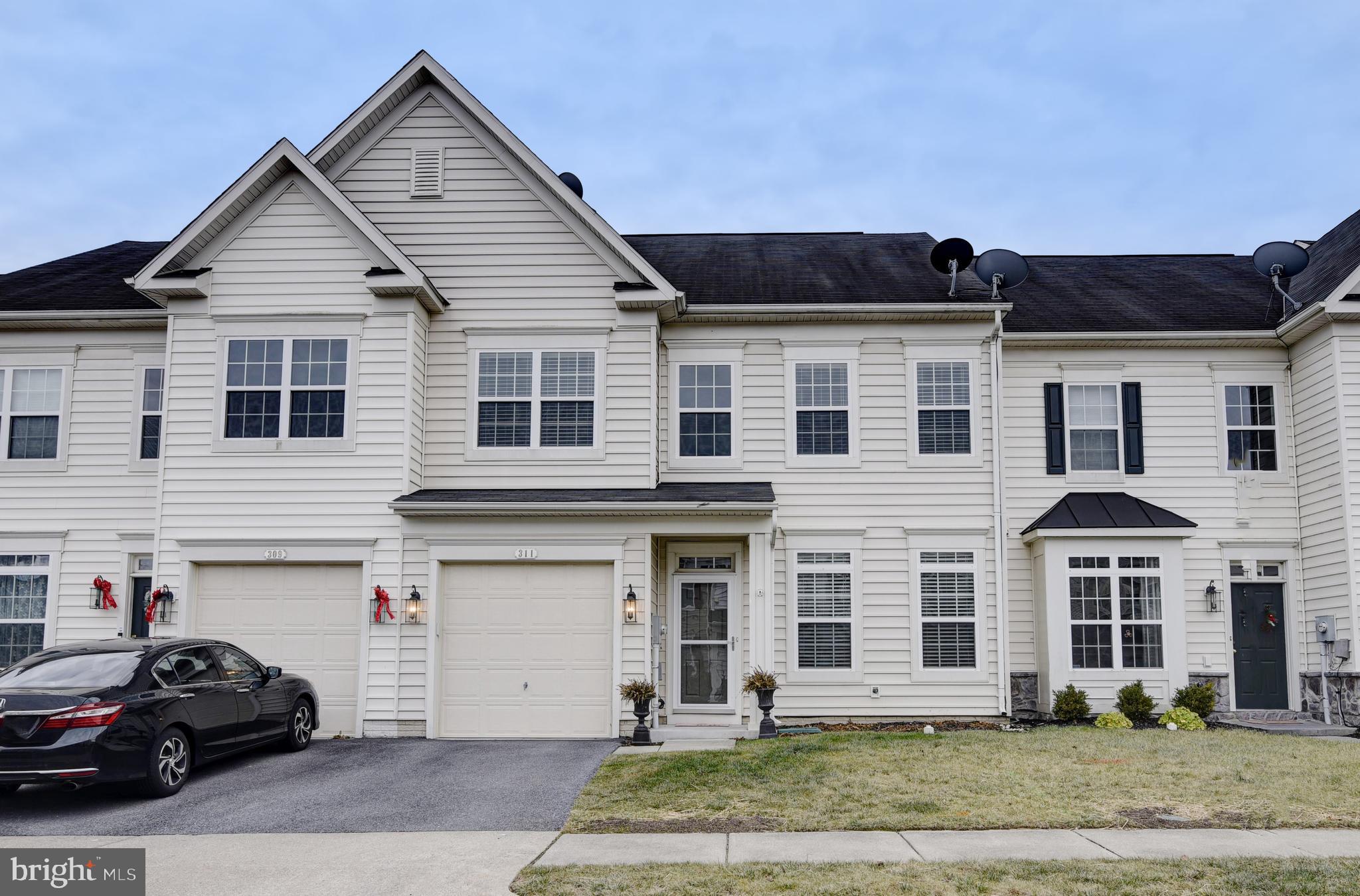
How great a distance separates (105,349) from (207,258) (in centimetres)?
262

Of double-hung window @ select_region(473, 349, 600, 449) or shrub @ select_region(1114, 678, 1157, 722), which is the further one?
double-hung window @ select_region(473, 349, 600, 449)

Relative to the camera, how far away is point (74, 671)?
1057cm

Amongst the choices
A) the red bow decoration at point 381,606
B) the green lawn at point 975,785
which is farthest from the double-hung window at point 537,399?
the green lawn at point 975,785

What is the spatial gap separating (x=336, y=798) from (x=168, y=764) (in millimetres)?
1583

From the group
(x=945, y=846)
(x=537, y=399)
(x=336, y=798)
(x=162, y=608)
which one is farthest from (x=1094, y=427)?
(x=162, y=608)

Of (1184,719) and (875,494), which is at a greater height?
(875,494)

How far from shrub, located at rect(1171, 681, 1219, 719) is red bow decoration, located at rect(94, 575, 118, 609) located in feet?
48.5

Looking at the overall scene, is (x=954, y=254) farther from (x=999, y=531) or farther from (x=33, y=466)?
(x=33, y=466)

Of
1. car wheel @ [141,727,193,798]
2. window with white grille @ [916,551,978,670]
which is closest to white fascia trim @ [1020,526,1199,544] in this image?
window with white grille @ [916,551,978,670]

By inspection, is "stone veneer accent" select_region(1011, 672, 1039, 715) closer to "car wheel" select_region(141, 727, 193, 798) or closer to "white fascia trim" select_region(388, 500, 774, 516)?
"white fascia trim" select_region(388, 500, 774, 516)

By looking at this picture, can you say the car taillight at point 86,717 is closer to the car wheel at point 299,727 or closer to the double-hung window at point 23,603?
the car wheel at point 299,727

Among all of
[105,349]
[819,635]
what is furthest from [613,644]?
[105,349]

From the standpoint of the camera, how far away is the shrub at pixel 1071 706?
50.9ft

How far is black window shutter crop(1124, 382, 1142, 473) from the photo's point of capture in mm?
17016
